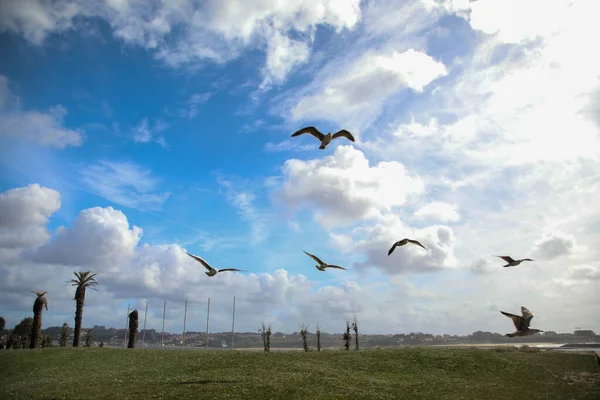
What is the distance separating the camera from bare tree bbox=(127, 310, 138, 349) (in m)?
67.2

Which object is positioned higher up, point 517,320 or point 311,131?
point 311,131

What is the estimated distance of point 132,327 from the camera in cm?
6844

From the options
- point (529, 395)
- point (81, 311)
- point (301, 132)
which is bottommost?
point (529, 395)

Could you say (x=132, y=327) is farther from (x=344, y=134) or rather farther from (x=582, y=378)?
(x=582, y=378)

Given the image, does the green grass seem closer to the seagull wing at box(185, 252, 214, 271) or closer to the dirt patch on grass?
the dirt patch on grass

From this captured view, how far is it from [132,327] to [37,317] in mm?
14975

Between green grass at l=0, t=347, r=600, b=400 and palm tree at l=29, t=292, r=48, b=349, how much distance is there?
11153 millimetres

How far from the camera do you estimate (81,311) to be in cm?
6869

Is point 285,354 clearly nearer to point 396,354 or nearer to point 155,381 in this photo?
point 396,354

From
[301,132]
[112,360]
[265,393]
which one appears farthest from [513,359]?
[112,360]

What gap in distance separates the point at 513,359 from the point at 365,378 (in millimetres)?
20638

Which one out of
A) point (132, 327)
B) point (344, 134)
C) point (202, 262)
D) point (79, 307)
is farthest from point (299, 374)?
point (79, 307)

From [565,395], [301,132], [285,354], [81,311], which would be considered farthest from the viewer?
[81,311]

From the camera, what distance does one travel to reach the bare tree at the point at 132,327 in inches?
2645
